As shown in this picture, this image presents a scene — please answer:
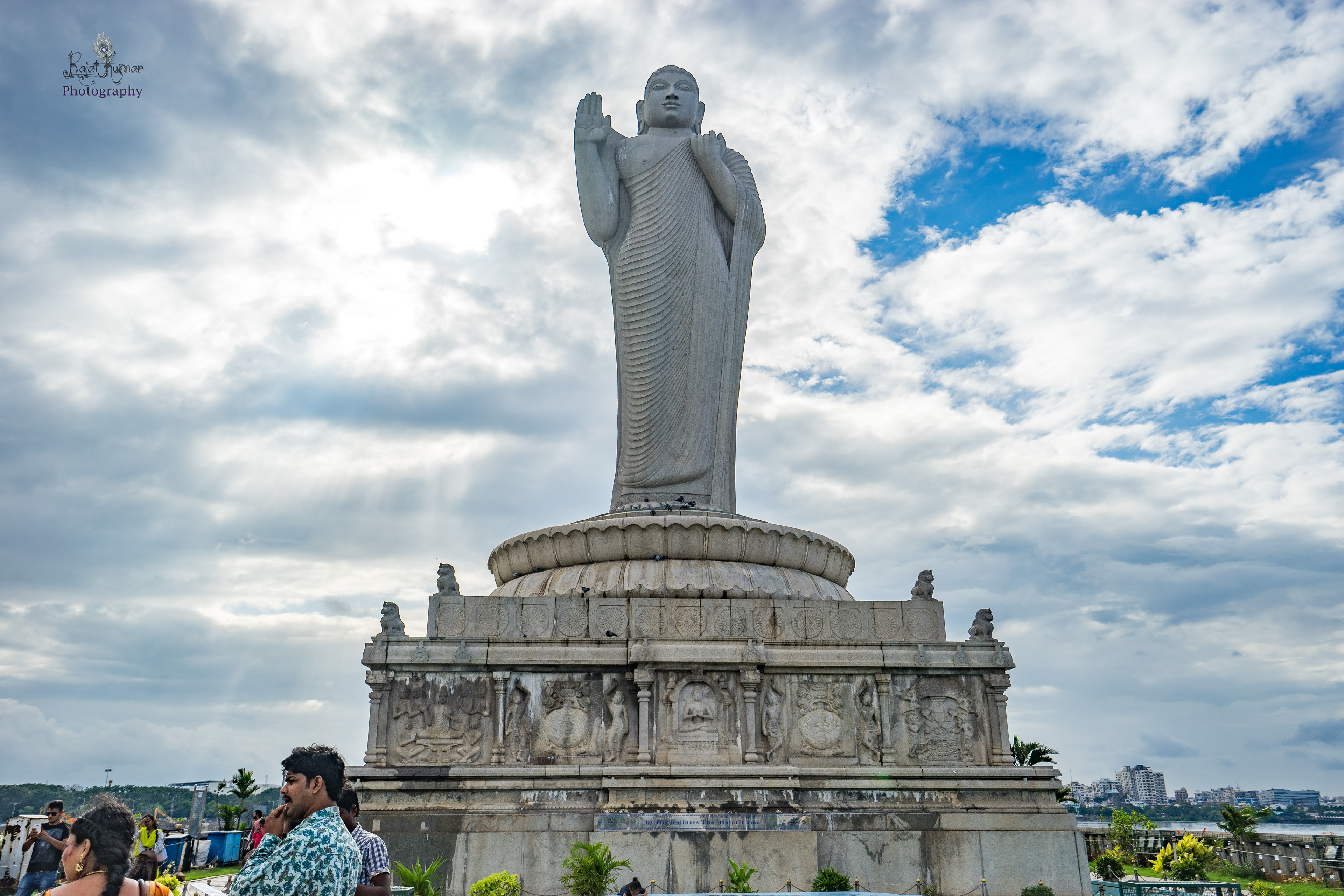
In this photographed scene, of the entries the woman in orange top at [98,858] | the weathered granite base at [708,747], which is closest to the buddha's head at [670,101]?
the weathered granite base at [708,747]

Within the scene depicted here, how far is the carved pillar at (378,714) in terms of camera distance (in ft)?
37.9

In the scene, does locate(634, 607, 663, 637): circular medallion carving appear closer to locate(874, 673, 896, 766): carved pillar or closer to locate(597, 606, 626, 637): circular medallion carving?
locate(597, 606, 626, 637): circular medallion carving

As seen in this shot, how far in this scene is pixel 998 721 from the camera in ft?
40.2

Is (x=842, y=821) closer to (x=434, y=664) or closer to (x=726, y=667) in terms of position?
(x=726, y=667)

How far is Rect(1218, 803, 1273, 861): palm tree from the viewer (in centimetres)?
1878

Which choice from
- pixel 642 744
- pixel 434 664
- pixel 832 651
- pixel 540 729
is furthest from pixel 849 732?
pixel 434 664

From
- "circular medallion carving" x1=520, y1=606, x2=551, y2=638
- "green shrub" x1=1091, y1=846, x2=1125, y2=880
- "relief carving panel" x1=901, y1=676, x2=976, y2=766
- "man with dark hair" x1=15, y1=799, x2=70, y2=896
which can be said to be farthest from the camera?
"green shrub" x1=1091, y1=846, x2=1125, y2=880

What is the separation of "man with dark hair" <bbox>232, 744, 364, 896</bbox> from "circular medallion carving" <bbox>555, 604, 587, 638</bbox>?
8548 millimetres

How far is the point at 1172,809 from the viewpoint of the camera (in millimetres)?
96062

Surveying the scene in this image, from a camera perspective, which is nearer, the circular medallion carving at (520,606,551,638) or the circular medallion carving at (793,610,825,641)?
the circular medallion carving at (520,606,551,638)

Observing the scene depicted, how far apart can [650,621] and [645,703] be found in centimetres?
109

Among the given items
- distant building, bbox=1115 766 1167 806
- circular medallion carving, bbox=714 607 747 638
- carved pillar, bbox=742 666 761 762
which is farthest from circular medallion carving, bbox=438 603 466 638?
distant building, bbox=1115 766 1167 806

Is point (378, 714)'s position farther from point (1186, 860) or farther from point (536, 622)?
point (1186, 860)

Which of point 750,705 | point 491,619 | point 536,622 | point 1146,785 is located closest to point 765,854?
point 750,705
